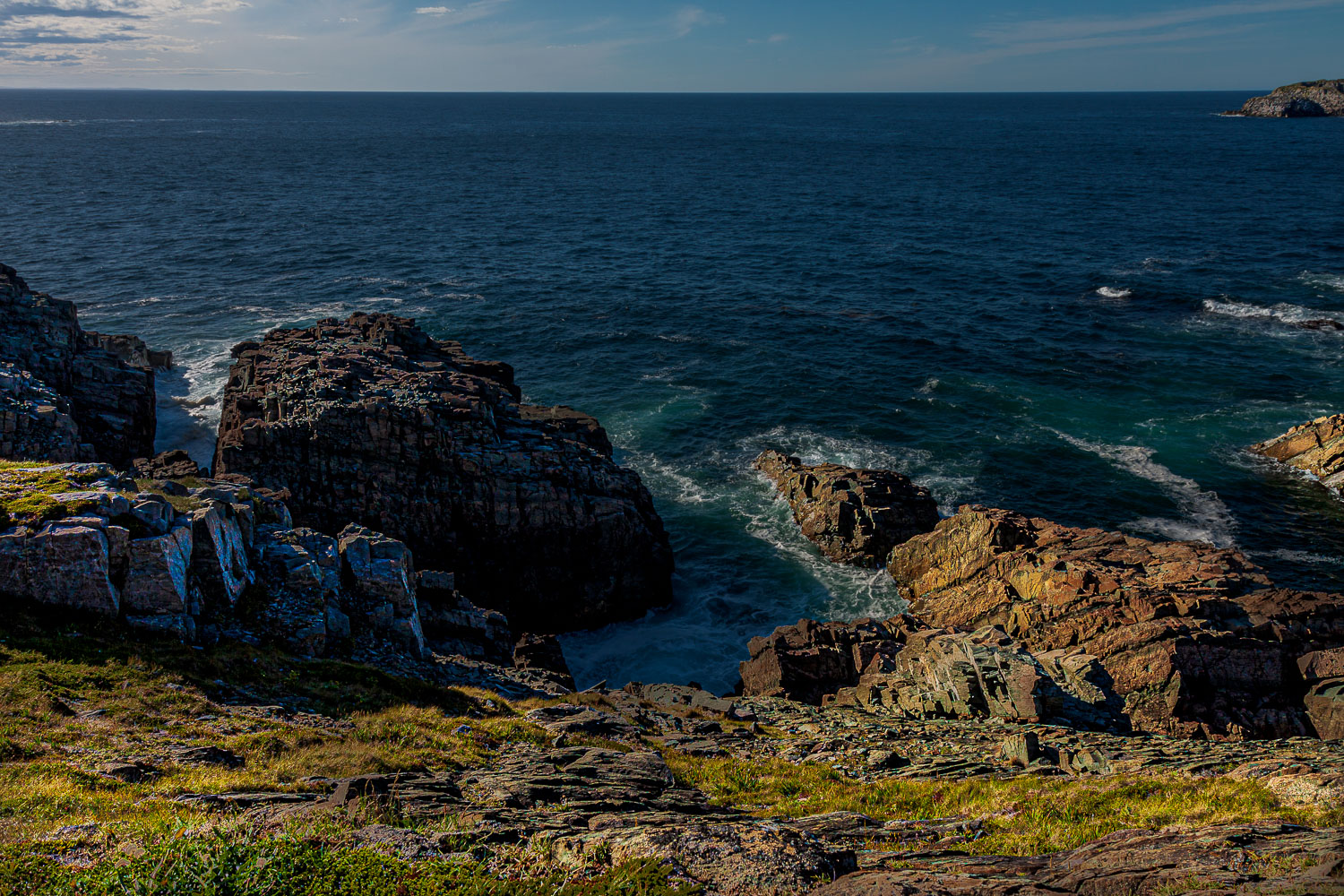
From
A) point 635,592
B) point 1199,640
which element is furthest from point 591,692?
point 1199,640

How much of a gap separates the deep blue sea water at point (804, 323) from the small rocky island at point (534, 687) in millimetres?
6385

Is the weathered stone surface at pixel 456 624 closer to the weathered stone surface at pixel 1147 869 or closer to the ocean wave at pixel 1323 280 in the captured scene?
the weathered stone surface at pixel 1147 869

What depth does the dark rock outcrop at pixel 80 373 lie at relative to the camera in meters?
51.4

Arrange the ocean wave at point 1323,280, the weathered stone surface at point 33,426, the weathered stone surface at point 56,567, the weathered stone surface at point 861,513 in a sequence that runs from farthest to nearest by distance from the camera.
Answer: the ocean wave at point 1323,280 → the weathered stone surface at point 861,513 → the weathered stone surface at point 33,426 → the weathered stone surface at point 56,567

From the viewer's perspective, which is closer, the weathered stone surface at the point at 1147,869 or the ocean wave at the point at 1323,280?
the weathered stone surface at the point at 1147,869

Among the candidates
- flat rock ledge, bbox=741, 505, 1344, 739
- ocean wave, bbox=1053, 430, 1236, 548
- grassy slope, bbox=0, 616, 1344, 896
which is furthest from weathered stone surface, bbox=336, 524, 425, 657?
ocean wave, bbox=1053, 430, 1236, 548

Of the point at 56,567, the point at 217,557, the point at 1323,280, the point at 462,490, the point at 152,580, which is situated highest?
the point at 1323,280

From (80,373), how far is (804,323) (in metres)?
67.2

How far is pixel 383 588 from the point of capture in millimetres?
32156

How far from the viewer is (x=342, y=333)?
5997cm

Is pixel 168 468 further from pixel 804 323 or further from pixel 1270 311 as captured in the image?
pixel 1270 311

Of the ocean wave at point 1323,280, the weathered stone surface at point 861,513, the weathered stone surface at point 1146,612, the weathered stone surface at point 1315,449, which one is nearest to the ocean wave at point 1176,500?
the weathered stone surface at point 1315,449

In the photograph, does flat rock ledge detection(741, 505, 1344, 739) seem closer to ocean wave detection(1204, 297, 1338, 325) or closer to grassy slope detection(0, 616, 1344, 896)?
grassy slope detection(0, 616, 1344, 896)

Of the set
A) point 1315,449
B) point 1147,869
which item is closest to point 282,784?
point 1147,869
